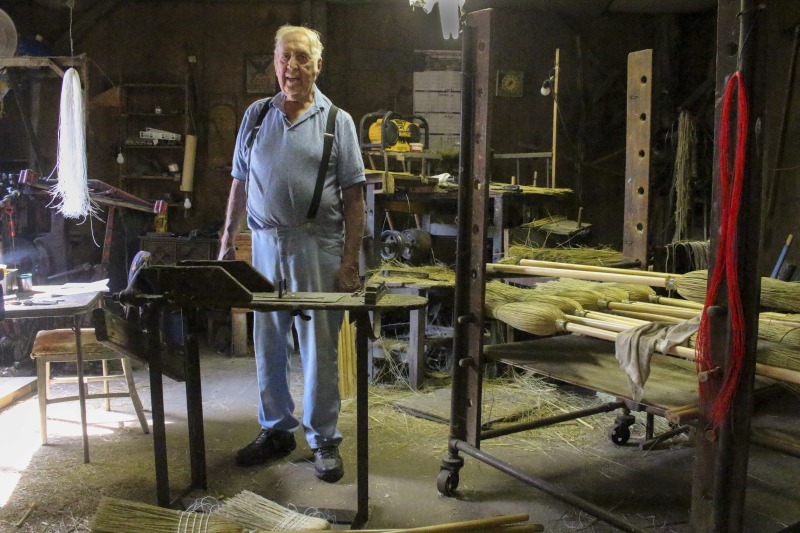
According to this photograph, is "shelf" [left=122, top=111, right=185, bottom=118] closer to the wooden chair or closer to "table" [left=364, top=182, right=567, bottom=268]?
"table" [left=364, top=182, right=567, bottom=268]

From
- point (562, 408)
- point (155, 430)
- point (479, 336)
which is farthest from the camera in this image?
point (562, 408)

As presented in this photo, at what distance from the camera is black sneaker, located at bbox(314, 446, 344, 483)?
3.29 m

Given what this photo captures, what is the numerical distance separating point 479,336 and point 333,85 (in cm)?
487

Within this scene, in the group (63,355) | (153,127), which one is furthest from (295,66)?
(153,127)

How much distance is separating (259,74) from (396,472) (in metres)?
4.94

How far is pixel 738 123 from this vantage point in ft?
6.36

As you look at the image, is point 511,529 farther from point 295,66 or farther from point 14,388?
point 14,388

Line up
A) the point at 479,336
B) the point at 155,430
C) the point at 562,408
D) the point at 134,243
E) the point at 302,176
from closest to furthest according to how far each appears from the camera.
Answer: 1. the point at 155,430
2. the point at 479,336
3. the point at 302,176
4. the point at 562,408
5. the point at 134,243

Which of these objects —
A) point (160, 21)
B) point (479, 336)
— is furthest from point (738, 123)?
point (160, 21)

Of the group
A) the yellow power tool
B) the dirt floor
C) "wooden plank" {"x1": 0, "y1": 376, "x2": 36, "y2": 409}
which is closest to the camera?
the dirt floor

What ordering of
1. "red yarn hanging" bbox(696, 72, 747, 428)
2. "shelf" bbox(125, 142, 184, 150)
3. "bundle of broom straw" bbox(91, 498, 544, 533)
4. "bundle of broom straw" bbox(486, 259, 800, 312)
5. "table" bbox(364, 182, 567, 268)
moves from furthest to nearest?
1. "shelf" bbox(125, 142, 184, 150)
2. "table" bbox(364, 182, 567, 268)
3. "bundle of broom straw" bbox(486, 259, 800, 312)
4. "bundle of broom straw" bbox(91, 498, 544, 533)
5. "red yarn hanging" bbox(696, 72, 747, 428)

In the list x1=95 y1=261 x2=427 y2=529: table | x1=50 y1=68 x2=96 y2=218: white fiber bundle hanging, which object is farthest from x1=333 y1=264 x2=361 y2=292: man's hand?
x1=50 y1=68 x2=96 y2=218: white fiber bundle hanging

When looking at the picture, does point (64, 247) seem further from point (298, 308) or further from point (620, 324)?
point (620, 324)

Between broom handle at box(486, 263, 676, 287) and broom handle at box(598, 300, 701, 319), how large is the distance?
0.31 ft
